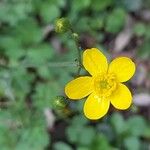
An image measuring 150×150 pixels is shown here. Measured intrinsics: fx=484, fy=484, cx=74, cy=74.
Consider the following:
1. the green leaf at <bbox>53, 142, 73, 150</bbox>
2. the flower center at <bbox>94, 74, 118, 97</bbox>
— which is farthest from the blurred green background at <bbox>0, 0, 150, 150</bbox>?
the flower center at <bbox>94, 74, 118, 97</bbox>

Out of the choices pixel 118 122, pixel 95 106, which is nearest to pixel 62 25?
pixel 95 106

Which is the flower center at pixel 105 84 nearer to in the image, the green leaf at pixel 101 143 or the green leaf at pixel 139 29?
the green leaf at pixel 101 143

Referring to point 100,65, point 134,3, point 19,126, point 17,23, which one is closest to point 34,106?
point 19,126

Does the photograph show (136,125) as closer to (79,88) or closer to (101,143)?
(101,143)

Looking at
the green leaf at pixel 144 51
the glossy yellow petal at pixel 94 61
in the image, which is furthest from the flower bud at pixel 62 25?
the green leaf at pixel 144 51

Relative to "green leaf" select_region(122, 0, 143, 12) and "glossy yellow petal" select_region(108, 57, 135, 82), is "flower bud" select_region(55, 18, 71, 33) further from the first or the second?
"green leaf" select_region(122, 0, 143, 12)
